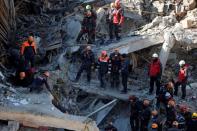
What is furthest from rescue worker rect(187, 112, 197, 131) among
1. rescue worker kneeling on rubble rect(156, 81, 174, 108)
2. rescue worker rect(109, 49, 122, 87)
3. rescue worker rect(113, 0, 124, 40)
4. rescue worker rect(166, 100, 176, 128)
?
rescue worker rect(113, 0, 124, 40)

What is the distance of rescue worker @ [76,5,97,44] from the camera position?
18875 mm

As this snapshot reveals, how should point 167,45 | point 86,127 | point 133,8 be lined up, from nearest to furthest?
point 86,127 < point 167,45 < point 133,8

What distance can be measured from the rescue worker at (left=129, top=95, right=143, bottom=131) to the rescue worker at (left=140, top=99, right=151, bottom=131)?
17 centimetres

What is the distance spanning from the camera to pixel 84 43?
1980cm

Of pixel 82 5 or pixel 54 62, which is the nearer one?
pixel 54 62

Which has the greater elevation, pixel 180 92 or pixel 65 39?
pixel 65 39

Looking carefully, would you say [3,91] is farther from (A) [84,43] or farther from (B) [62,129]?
(A) [84,43]

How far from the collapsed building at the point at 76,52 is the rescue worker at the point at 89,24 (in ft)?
1.26

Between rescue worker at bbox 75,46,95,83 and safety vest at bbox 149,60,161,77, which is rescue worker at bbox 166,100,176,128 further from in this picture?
rescue worker at bbox 75,46,95,83

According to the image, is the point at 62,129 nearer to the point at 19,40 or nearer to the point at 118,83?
the point at 118,83

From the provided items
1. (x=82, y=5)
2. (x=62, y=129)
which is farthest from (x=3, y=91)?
(x=82, y=5)

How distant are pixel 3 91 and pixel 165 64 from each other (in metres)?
6.13

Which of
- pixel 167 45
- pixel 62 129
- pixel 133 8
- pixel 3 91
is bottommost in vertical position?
pixel 62 129

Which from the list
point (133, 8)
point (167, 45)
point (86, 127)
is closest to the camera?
point (86, 127)
